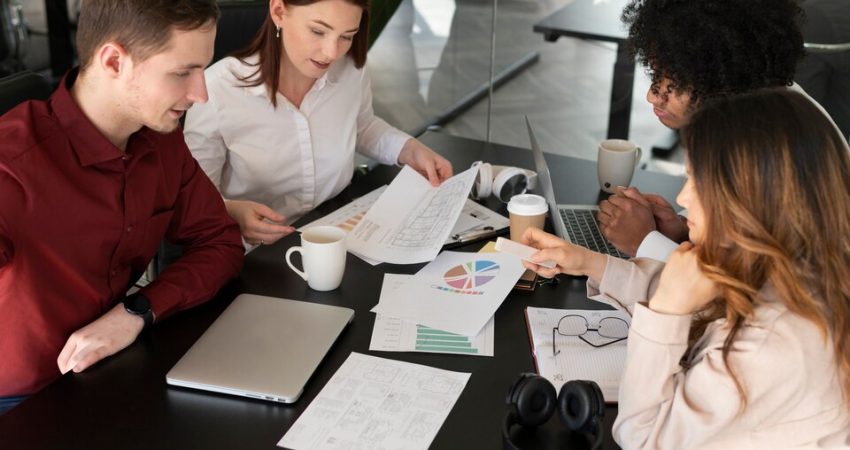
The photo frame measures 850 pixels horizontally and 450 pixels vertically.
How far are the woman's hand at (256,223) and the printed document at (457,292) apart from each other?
0.29 metres

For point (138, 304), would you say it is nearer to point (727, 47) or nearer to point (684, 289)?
point (684, 289)

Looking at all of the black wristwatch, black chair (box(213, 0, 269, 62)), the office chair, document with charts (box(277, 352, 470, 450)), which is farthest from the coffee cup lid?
the office chair

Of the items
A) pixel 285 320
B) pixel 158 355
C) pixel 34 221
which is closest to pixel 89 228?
pixel 34 221

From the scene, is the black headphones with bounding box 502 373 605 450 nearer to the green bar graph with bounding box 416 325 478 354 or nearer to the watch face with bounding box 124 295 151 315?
the green bar graph with bounding box 416 325 478 354

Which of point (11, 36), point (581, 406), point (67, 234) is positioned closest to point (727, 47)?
point (581, 406)

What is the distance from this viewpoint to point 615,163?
1.92 metres

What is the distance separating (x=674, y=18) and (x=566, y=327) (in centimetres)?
66

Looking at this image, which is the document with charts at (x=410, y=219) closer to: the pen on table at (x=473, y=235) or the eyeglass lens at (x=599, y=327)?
the pen on table at (x=473, y=235)

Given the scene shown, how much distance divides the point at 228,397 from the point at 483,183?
2.86 ft

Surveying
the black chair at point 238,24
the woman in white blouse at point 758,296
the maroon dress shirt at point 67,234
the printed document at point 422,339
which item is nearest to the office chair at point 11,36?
the black chair at point 238,24

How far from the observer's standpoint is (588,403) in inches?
41.9

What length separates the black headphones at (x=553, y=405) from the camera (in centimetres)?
107

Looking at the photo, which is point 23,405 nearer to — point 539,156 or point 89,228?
point 89,228

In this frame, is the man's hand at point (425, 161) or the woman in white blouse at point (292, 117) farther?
the man's hand at point (425, 161)
